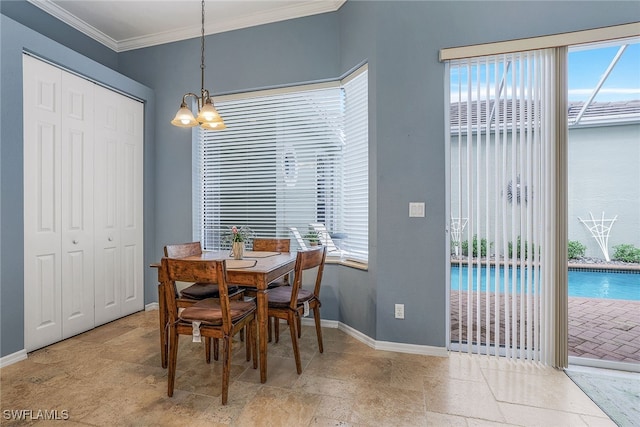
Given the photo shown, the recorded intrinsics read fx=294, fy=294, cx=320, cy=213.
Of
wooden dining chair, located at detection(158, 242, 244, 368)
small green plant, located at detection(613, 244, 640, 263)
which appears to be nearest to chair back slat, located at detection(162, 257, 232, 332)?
wooden dining chair, located at detection(158, 242, 244, 368)

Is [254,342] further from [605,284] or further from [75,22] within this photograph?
[605,284]

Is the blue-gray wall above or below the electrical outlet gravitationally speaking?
above

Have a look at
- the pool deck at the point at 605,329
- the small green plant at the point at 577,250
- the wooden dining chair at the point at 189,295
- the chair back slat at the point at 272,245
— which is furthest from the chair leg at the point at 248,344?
the small green plant at the point at 577,250

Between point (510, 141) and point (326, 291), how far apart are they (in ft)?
7.00

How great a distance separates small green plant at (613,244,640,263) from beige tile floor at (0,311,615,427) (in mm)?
5450

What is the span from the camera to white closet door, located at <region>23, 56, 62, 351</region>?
2.42 metres

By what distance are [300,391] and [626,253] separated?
7.12m

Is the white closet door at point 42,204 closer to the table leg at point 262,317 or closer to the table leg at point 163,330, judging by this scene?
the table leg at point 163,330

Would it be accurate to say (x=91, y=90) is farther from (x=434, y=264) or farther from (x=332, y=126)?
(x=434, y=264)

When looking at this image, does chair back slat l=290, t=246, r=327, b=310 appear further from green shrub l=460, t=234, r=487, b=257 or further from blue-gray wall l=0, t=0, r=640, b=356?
green shrub l=460, t=234, r=487, b=257

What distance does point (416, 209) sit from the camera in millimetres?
2443

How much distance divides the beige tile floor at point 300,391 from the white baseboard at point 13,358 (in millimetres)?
39

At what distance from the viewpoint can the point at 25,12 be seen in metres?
2.86

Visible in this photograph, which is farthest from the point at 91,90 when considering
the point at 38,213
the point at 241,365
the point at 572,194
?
the point at 572,194
